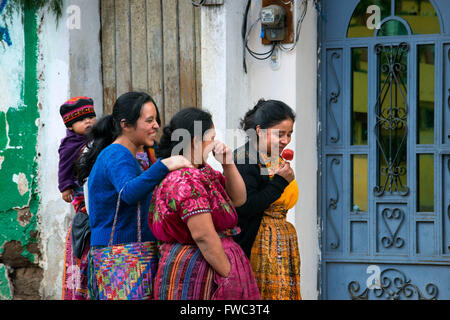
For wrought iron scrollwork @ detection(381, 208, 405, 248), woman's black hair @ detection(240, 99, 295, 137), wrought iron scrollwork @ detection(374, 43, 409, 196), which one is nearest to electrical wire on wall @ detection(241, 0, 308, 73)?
wrought iron scrollwork @ detection(374, 43, 409, 196)

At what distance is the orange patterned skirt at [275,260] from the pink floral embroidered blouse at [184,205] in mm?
447

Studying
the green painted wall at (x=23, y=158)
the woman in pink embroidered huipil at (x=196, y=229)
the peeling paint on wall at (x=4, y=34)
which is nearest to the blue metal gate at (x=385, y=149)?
the woman in pink embroidered huipil at (x=196, y=229)

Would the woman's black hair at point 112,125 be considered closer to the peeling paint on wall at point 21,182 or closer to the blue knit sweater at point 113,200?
the blue knit sweater at point 113,200

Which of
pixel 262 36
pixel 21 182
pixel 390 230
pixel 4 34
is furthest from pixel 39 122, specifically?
pixel 390 230

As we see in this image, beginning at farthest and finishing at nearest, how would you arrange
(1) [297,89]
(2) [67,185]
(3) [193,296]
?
(1) [297,89] → (2) [67,185] → (3) [193,296]

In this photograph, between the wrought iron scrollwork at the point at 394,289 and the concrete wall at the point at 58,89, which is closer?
the wrought iron scrollwork at the point at 394,289

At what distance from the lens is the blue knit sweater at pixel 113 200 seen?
→ 2.90 meters

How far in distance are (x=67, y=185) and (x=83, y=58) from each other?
141cm

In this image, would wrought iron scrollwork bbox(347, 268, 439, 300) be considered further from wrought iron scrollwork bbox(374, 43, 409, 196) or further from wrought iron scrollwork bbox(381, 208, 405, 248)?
wrought iron scrollwork bbox(374, 43, 409, 196)

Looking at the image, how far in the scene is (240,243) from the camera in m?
3.28

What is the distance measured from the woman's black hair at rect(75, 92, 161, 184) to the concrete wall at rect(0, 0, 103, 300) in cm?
164
